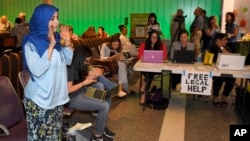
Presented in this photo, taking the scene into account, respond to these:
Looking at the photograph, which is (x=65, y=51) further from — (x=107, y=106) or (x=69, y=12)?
(x=69, y=12)

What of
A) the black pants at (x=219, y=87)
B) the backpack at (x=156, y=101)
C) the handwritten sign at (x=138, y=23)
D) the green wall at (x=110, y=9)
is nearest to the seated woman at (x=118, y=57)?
the backpack at (x=156, y=101)

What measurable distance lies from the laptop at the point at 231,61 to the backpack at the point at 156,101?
991mm

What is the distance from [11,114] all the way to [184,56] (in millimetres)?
2574

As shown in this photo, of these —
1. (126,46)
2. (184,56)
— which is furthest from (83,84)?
(126,46)

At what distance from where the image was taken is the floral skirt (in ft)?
6.31

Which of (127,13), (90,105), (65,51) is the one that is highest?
(127,13)

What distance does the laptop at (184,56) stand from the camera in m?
4.04

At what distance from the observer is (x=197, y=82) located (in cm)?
363

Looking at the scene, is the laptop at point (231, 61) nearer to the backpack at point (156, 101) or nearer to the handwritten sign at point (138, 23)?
the backpack at point (156, 101)

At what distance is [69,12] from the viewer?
31.8ft

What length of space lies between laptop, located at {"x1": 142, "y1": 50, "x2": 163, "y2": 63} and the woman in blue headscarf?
7.06 feet

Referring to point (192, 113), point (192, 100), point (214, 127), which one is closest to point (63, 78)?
point (214, 127)

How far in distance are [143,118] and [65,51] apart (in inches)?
77.6

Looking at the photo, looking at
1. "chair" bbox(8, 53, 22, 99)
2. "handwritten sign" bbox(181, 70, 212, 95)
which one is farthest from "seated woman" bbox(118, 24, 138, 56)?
"chair" bbox(8, 53, 22, 99)
